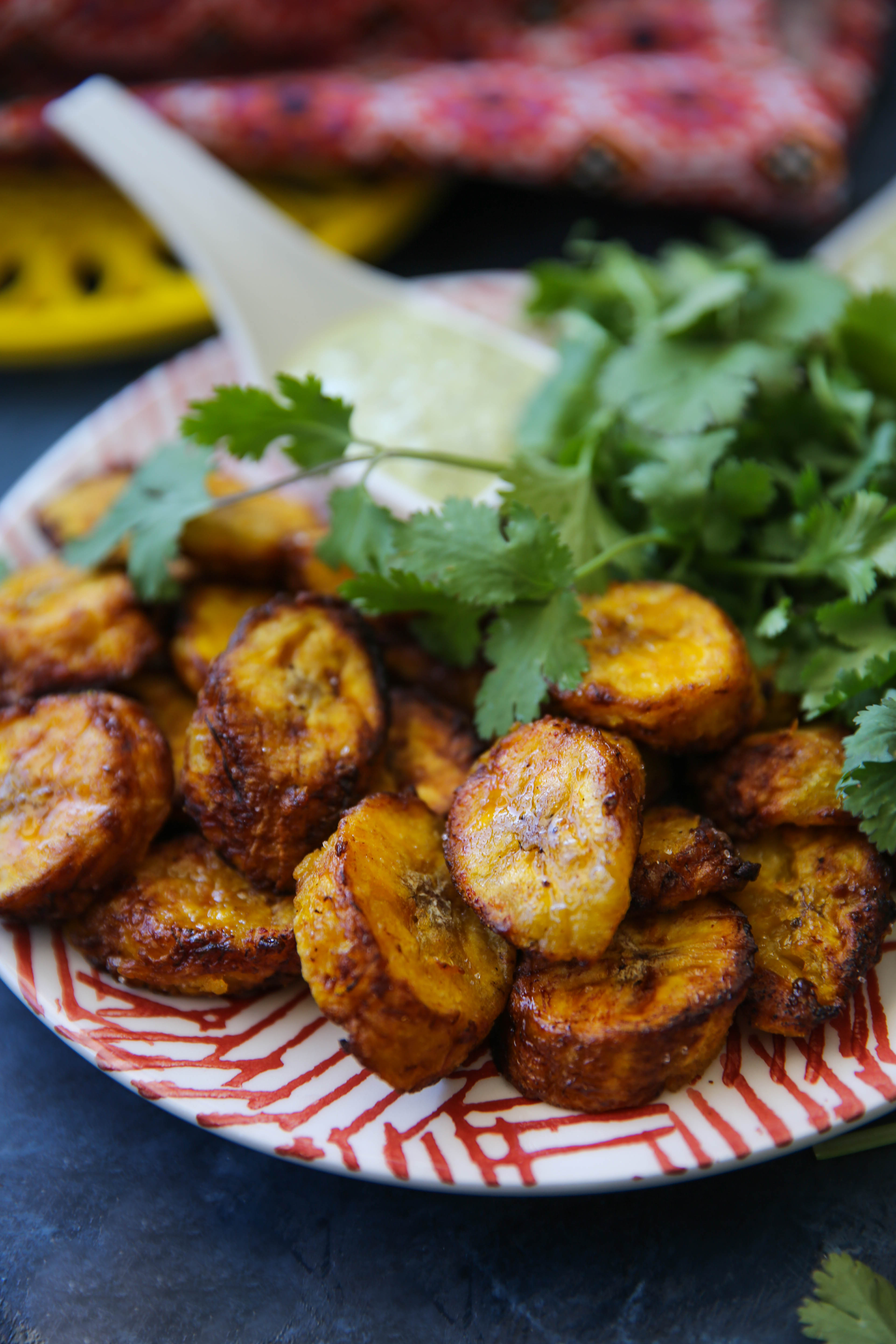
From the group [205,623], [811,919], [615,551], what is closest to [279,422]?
[205,623]

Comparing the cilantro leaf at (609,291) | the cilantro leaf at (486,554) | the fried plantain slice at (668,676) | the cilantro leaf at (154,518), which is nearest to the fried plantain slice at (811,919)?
the fried plantain slice at (668,676)

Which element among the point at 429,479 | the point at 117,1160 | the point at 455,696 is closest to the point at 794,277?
the point at 429,479

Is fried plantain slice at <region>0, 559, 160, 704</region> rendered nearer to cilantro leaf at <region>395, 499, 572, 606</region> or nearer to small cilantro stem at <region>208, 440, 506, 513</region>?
small cilantro stem at <region>208, 440, 506, 513</region>

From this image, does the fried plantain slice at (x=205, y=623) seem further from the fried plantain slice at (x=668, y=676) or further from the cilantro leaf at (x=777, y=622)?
the cilantro leaf at (x=777, y=622)

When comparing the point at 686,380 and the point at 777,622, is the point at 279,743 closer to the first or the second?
the point at 777,622

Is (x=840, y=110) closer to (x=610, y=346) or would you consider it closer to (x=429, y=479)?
(x=610, y=346)
